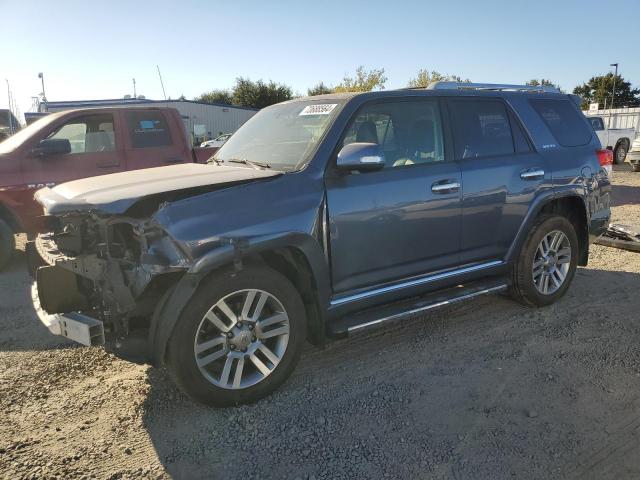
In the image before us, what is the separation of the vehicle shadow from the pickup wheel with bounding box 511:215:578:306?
14.4 inches

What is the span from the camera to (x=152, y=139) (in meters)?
7.14

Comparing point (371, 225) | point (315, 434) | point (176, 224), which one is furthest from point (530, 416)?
point (176, 224)

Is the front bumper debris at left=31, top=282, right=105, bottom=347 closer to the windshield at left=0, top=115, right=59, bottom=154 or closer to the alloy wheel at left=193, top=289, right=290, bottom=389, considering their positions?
the alloy wheel at left=193, top=289, right=290, bottom=389

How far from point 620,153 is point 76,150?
68.1ft

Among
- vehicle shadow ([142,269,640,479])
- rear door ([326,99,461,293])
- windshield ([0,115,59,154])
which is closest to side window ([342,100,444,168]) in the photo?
rear door ([326,99,461,293])

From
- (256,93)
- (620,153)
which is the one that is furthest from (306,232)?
(256,93)

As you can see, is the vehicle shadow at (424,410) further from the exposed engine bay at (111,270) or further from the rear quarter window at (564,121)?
the rear quarter window at (564,121)

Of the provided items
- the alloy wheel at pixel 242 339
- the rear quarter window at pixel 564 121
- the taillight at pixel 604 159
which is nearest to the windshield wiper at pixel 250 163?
the alloy wheel at pixel 242 339

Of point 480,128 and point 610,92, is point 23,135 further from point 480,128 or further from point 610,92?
point 610,92

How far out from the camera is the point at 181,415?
3.10m

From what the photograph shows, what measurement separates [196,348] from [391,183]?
67.8 inches

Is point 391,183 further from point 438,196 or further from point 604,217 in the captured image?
point 604,217

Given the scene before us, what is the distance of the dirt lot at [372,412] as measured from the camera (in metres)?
2.64

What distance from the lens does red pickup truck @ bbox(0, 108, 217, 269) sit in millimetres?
6262
